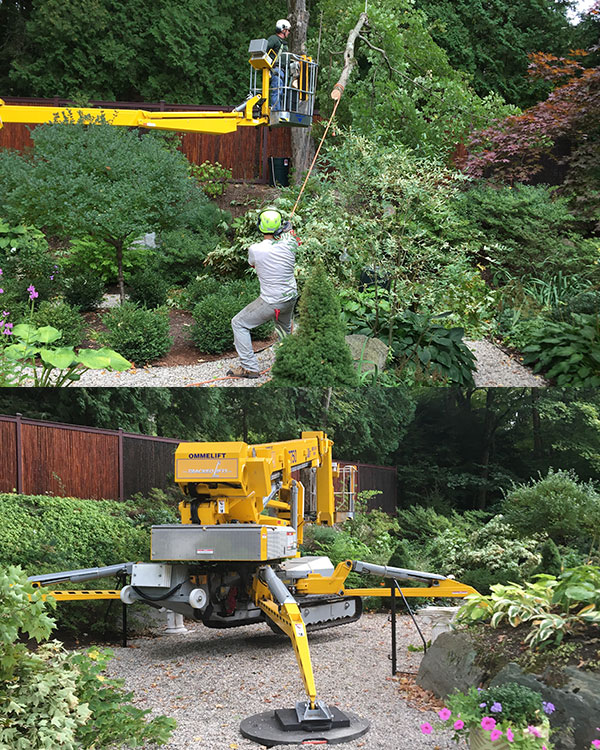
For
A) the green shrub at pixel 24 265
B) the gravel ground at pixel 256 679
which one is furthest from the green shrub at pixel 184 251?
the gravel ground at pixel 256 679

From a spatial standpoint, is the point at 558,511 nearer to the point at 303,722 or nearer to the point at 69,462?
the point at 69,462

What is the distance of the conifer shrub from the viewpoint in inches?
345

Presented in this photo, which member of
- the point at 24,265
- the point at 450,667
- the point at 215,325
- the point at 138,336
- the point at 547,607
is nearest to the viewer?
the point at 547,607

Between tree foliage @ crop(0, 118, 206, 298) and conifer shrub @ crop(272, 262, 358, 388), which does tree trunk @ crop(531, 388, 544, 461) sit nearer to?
conifer shrub @ crop(272, 262, 358, 388)

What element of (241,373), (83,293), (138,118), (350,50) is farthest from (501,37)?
(241,373)

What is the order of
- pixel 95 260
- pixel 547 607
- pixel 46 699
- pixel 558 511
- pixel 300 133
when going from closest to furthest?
1. pixel 46 699
2. pixel 547 607
3. pixel 558 511
4. pixel 95 260
5. pixel 300 133

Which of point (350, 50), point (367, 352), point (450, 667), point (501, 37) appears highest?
point (501, 37)

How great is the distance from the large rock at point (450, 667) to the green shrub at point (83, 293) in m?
6.32

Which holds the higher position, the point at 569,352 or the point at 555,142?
the point at 555,142

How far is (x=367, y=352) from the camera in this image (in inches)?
373

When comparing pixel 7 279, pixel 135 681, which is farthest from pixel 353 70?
pixel 135 681

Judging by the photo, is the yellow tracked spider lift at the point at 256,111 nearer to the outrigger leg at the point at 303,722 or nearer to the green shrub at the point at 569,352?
the green shrub at the point at 569,352

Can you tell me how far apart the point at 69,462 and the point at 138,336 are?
178 cm

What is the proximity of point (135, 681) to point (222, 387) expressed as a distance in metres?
3.33
